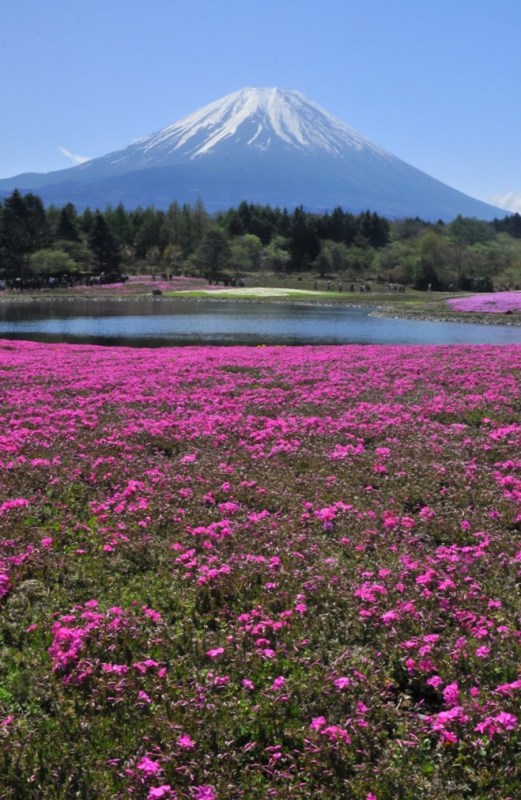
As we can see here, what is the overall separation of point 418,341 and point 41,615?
41.6m

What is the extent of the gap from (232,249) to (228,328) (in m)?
89.3

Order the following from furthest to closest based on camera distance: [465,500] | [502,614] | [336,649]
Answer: [465,500] → [502,614] → [336,649]

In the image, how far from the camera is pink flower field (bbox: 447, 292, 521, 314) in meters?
75.7

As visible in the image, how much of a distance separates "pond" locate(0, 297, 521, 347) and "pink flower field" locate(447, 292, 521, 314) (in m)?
14.6

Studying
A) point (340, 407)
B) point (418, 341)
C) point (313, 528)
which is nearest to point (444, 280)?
A: point (418, 341)

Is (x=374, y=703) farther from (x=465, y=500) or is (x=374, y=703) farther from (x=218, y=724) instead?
(x=465, y=500)

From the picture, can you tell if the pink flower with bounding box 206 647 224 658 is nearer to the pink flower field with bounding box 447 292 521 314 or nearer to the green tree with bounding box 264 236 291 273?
the pink flower field with bounding box 447 292 521 314

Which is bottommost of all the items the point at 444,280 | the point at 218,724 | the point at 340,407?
the point at 218,724

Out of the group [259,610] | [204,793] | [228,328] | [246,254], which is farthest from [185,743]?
[246,254]

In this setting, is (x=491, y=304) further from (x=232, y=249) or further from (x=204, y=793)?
(x=204, y=793)

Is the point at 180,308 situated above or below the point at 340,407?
above

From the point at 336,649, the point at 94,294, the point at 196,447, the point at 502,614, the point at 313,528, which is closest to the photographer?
the point at 336,649

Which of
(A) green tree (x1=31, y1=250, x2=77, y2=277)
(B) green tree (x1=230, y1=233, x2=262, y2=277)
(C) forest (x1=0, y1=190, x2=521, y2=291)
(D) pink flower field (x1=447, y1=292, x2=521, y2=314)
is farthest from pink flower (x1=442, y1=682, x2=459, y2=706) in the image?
(B) green tree (x1=230, y1=233, x2=262, y2=277)

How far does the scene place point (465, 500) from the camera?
10172 mm
